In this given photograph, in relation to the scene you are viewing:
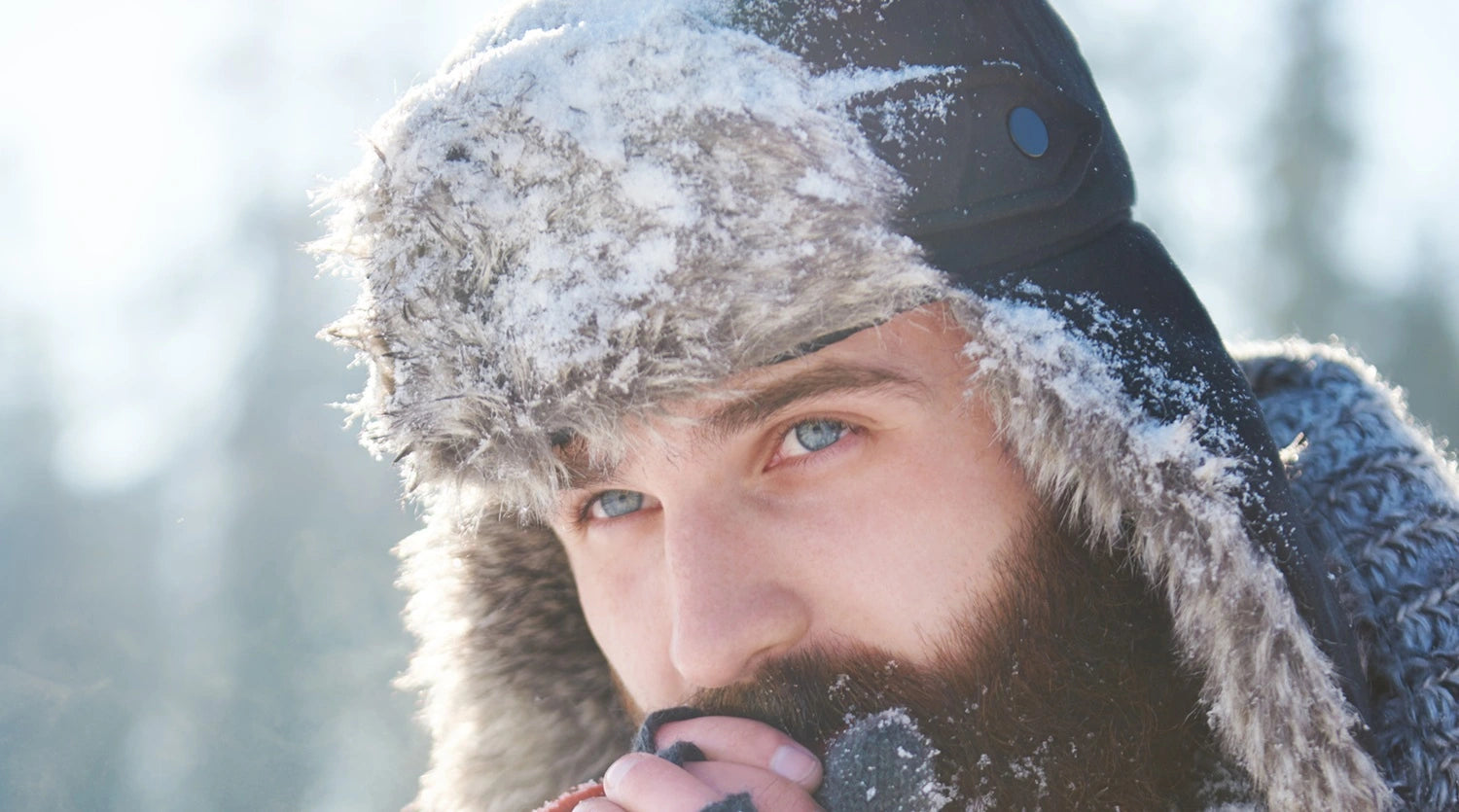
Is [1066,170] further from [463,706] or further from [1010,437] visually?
[463,706]

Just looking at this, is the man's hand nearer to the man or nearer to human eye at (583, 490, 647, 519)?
the man

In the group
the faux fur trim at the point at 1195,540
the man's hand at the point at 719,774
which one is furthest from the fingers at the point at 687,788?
the faux fur trim at the point at 1195,540

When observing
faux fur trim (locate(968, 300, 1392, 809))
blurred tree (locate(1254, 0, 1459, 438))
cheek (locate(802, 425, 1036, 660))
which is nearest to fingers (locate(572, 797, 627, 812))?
cheek (locate(802, 425, 1036, 660))

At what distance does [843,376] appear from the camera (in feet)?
4.81

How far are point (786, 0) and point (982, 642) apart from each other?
0.98 metres

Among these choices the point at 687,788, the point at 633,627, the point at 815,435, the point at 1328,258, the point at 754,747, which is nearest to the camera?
the point at 687,788

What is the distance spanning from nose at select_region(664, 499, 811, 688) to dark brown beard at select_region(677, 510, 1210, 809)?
0.05 metres

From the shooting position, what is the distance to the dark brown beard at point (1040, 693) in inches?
56.7

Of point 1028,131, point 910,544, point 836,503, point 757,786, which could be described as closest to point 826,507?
point 836,503

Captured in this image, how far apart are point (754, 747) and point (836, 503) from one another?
1.20ft

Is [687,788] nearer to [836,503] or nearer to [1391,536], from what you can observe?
[836,503]

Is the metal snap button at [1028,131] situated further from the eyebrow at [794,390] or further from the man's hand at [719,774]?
the man's hand at [719,774]

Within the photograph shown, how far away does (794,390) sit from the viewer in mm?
1460

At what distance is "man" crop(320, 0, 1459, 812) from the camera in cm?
137
